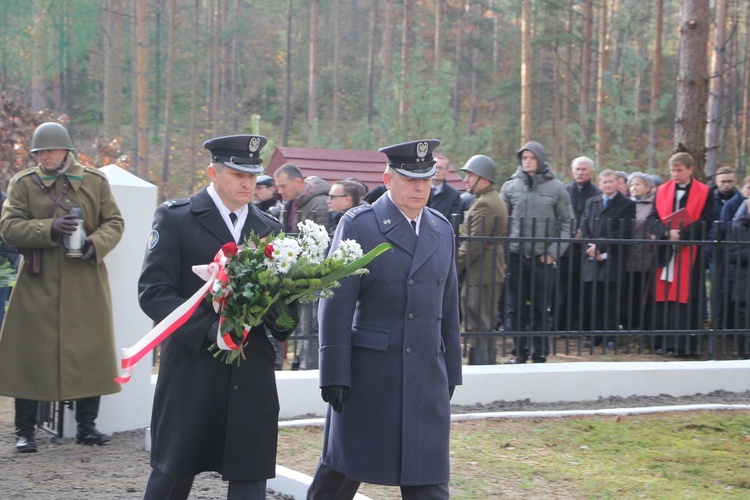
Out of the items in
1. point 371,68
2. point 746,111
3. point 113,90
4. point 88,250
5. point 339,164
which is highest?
point 371,68

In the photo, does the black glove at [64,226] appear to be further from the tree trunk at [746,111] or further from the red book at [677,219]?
the tree trunk at [746,111]

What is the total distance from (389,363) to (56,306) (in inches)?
124

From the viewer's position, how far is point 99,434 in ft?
22.1

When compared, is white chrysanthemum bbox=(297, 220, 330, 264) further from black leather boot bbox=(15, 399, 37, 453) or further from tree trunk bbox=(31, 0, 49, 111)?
tree trunk bbox=(31, 0, 49, 111)

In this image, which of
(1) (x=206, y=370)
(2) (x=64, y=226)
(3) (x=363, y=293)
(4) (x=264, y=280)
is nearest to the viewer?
(4) (x=264, y=280)

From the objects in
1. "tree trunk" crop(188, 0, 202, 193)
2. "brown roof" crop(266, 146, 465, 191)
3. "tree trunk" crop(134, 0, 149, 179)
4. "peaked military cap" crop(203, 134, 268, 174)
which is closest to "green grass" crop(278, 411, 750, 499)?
"peaked military cap" crop(203, 134, 268, 174)

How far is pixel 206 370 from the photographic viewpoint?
4.07 m

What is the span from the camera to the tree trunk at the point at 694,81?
11.9 meters

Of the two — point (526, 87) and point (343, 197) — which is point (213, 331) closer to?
point (343, 197)

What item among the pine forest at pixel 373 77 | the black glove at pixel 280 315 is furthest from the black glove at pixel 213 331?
the pine forest at pixel 373 77

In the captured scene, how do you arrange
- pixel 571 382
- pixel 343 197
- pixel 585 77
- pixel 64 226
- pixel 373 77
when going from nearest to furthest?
pixel 64 226
pixel 571 382
pixel 343 197
pixel 585 77
pixel 373 77

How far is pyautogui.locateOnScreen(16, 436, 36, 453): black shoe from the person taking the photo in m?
6.47

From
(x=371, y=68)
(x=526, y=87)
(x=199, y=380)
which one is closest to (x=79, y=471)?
(x=199, y=380)

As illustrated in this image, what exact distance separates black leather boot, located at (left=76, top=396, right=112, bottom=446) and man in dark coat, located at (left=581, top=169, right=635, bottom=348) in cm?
468
